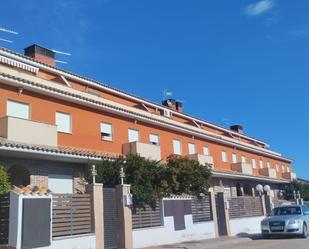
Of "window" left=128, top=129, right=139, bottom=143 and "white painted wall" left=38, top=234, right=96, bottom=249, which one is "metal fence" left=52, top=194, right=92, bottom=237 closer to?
"white painted wall" left=38, top=234, right=96, bottom=249

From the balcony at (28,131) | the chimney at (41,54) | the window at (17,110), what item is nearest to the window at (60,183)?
the balcony at (28,131)

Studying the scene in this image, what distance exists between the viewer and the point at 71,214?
14.8 meters

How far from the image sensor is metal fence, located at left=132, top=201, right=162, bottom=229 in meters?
17.7

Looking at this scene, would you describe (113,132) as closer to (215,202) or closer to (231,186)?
(215,202)

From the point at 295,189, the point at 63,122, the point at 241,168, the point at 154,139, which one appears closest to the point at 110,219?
the point at 63,122

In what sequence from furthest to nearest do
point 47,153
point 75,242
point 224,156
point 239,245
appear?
1. point 224,156
2. point 239,245
3. point 47,153
4. point 75,242

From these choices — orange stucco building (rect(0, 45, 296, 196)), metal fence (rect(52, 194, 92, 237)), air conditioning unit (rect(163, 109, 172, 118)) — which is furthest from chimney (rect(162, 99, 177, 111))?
metal fence (rect(52, 194, 92, 237))

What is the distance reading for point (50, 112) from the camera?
22.6m

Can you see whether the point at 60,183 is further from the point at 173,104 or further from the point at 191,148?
the point at 173,104

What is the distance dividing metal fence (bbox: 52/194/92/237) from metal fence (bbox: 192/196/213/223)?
769cm

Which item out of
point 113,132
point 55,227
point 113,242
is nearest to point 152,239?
point 113,242

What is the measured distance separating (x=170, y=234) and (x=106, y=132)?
8.66m

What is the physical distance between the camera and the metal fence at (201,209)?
22047mm

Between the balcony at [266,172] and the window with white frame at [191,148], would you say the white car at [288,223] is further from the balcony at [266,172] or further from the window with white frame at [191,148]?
the balcony at [266,172]
